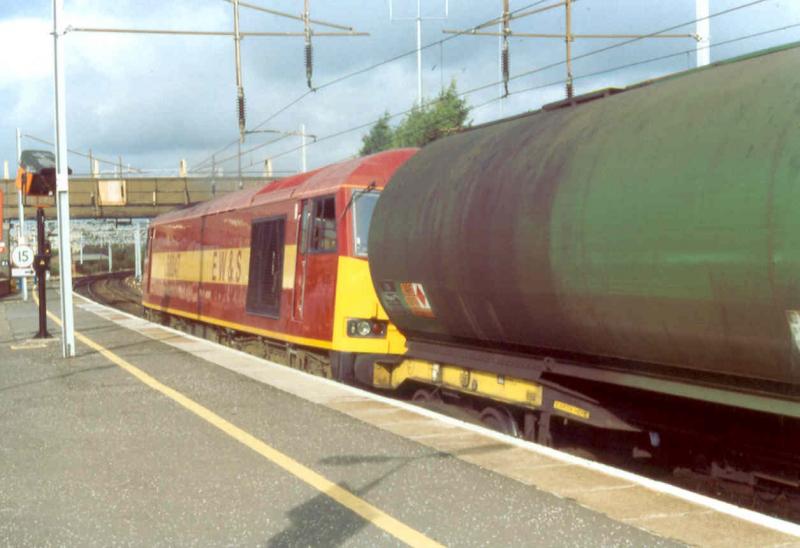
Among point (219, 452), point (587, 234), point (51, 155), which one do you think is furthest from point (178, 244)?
point (587, 234)

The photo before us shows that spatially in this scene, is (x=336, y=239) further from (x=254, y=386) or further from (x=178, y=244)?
(x=178, y=244)

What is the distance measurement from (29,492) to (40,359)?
959 centimetres

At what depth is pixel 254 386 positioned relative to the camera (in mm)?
12266

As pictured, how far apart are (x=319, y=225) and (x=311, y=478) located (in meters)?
6.90

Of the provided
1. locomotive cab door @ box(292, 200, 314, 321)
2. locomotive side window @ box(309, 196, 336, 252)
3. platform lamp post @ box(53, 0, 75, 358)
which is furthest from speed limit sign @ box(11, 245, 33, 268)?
locomotive side window @ box(309, 196, 336, 252)

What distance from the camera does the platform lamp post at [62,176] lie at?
16188mm

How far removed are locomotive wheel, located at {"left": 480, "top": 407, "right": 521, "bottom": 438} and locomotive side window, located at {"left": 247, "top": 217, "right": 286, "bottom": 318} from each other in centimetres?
573

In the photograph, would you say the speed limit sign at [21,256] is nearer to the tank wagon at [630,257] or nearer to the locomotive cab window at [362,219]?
the locomotive cab window at [362,219]

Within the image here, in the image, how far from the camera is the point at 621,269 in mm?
6887

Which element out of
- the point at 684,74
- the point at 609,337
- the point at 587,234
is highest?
the point at 684,74

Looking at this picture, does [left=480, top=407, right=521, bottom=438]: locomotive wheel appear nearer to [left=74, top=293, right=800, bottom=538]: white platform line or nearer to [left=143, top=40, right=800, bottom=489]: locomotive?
[left=143, top=40, right=800, bottom=489]: locomotive

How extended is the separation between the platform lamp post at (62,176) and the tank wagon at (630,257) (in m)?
7.94

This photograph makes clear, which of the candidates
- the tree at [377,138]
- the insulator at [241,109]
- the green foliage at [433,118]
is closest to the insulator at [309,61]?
the insulator at [241,109]

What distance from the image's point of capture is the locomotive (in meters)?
5.96
